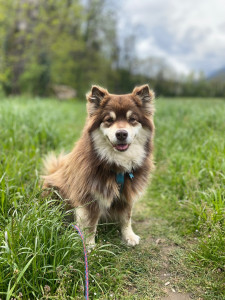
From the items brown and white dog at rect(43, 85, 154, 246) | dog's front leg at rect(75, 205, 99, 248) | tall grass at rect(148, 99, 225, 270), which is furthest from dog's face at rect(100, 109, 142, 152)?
tall grass at rect(148, 99, 225, 270)

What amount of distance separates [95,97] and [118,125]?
0.42 m

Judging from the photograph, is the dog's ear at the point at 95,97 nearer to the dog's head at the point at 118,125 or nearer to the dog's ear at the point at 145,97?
the dog's head at the point at 118,125

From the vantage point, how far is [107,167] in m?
2.32

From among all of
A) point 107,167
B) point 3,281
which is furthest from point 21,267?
point 107,167

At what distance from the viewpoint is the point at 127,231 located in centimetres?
261

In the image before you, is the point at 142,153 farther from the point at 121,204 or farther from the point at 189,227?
the point at 189,227

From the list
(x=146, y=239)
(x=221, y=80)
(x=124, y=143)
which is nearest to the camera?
(x=124, y=143)

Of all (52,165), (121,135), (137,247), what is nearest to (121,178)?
(121,135)

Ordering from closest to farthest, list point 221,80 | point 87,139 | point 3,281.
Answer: point 3,281 < point 87,139 < point 221,80

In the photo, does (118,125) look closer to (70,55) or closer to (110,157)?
(110,157)

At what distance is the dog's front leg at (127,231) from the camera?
2547 mm

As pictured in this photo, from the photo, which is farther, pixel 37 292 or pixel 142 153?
pixel 142 153

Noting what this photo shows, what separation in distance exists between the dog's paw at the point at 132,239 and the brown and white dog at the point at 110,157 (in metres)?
0.01

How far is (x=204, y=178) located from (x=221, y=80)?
69.1ft
